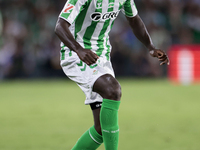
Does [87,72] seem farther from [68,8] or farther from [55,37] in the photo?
[55,37]

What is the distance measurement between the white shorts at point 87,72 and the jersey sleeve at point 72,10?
43cm

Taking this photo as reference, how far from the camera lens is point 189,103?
349 inches

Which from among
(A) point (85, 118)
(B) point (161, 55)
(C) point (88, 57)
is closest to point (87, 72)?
(C) point (88, 57)

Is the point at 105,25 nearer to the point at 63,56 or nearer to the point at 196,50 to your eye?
the point at 63,56

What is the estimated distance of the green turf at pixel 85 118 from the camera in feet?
15.7

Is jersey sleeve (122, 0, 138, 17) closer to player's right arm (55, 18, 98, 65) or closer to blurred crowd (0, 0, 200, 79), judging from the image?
player's right arm (55, 18, 98, 65)

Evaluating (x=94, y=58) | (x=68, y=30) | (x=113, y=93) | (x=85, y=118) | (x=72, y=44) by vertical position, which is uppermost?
(x=68, y=30)

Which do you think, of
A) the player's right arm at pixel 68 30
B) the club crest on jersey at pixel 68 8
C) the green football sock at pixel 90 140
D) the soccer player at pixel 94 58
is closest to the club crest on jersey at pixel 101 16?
the soccer player at pixel 94 58

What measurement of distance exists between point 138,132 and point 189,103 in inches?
145

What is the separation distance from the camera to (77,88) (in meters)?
12.7

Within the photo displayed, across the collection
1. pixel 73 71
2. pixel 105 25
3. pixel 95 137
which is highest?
pixel 105 25

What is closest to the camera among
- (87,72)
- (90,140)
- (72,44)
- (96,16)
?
(72,44)

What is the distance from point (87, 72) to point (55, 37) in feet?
39.1

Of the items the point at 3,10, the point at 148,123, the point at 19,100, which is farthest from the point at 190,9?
the point at 148,123
